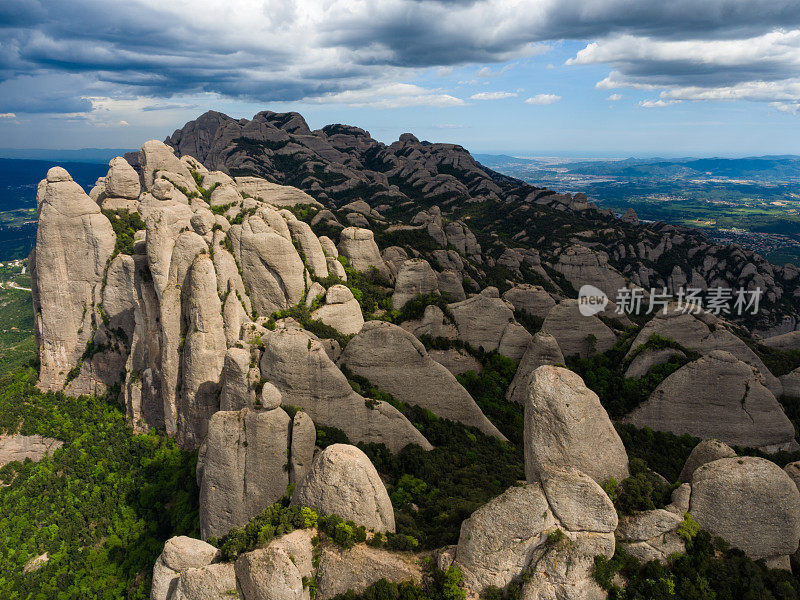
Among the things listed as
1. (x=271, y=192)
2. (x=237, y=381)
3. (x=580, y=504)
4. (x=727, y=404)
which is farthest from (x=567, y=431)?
(x=271, y=192)

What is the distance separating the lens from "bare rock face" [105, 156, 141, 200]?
145ft

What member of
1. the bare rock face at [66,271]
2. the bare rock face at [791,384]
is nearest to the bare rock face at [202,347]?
the bare rock face at [66,271]

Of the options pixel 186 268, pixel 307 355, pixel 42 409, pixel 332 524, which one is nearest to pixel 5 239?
pixel 42 409

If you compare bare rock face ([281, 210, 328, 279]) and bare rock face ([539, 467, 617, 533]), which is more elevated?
bare rock face ([281, 210, 328, 279])

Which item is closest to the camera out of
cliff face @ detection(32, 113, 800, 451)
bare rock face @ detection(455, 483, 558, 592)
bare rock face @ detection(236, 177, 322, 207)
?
bare rock face @ detection(455, 483, 558, 592)

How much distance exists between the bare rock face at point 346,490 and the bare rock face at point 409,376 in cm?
1356

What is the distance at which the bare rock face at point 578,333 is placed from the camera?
127 feet

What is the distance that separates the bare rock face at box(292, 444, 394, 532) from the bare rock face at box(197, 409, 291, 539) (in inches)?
211

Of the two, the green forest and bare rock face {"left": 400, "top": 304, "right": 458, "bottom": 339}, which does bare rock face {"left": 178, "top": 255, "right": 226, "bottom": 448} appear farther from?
bare rock face {"left": 400, "top": 304, "right": 458, "bottom": 339}

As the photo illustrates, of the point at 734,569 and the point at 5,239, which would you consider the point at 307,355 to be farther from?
the point at 5,239

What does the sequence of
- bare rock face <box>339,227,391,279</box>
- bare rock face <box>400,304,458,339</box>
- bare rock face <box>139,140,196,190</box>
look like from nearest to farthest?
bare rock face <box>400,304,458,339</box> < bare rock face <box>139,140,196,190</box> < bare rock face <box>339,227,391,279</box>

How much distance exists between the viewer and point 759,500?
48.8 ft

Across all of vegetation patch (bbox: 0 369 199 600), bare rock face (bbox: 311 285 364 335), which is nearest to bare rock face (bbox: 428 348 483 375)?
bare rock face (bbox: 311 285 364 335)

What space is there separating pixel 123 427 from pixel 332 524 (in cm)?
2606
